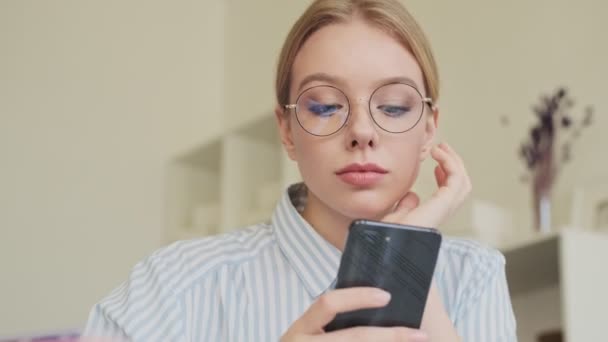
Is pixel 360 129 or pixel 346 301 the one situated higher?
pixel 360 129

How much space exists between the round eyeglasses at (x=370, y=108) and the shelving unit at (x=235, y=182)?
169cm

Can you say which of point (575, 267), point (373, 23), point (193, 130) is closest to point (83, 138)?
point (193, 130)

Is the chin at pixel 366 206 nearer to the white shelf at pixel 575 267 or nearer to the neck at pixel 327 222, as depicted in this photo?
the neck at pixel 327 222

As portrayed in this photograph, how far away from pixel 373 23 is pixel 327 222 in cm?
25

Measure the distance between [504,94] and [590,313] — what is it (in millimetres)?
839

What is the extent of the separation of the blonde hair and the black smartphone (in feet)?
1.13

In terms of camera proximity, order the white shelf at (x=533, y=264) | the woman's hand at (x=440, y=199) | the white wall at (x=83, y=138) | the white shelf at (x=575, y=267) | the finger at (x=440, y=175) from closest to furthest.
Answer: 1. the woman's hand at (x=440, y=199)
2. the finger at (x=440, y=175)
3. the white shelf at (x=575, y=267)
4. the white shelf at (x=533, y=264)
5. the white wall at (x=83, y=138)

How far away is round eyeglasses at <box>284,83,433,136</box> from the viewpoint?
35.5 inches

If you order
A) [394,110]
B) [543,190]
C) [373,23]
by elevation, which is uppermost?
[373,23]

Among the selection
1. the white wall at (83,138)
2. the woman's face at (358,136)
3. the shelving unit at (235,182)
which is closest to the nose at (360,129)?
the woman's face at (358,136)

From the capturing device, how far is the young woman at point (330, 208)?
890mm

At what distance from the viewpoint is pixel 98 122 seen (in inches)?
128

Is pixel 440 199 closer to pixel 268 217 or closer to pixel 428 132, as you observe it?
pixel 428 132

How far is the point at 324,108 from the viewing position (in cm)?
92
